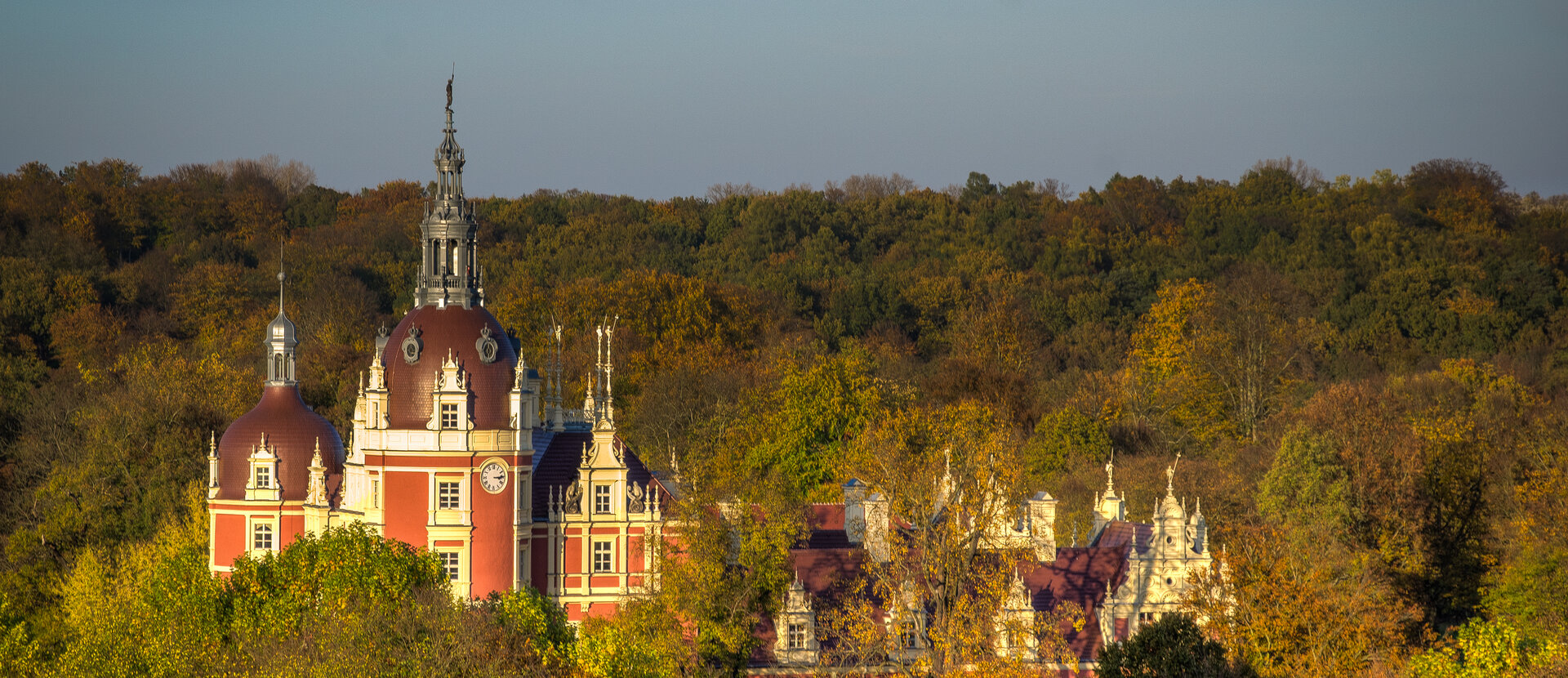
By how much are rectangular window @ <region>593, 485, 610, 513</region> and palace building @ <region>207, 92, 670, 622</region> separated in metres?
0.03

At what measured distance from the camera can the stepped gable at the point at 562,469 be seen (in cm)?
5856

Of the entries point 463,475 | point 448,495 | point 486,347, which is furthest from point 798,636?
point 486,347

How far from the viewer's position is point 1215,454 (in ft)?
278

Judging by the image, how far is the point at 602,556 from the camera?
58.2 m

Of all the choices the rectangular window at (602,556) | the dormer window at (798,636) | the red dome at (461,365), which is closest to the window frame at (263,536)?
the red dome at (461,365)

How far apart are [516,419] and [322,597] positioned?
9582mm

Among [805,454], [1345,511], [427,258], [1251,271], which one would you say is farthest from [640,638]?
[1251,271]

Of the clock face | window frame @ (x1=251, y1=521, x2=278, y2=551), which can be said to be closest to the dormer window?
the clock face

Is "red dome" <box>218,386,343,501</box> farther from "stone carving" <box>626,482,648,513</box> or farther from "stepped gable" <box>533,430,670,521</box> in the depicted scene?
"stone carving" <box>626,482,648,513</box>

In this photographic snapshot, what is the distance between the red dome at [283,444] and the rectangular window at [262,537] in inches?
40.0

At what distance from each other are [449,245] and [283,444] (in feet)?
27.9

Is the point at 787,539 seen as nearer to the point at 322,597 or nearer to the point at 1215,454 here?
the point at 322,597

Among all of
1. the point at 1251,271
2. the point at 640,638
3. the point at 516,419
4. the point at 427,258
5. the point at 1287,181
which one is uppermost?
the point at 1287,181

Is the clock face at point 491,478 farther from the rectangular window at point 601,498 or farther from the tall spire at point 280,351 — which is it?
the tall spire at point 280,351
